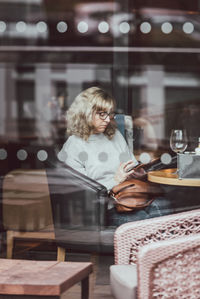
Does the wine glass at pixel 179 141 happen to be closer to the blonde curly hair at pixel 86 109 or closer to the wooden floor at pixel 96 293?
the blonde curly hair at pixel 86 109

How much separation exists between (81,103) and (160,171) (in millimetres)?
619

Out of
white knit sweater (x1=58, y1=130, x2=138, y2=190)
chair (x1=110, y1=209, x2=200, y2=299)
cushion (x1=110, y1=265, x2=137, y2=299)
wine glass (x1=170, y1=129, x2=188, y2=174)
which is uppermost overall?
wine glass (x1=170, y1=129, x2=188, y2=174)

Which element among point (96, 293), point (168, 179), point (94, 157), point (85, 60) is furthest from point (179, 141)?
point (85, 60)

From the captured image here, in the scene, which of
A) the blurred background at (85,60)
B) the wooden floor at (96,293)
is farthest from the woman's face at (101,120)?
the blurred background at (85,60)

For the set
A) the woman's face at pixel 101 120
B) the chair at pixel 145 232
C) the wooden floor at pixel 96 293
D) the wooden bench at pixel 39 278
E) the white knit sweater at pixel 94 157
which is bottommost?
the wooden floor at pixel 96 293

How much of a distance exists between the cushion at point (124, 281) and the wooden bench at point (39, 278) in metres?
0.11

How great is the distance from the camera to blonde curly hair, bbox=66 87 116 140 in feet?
9.07

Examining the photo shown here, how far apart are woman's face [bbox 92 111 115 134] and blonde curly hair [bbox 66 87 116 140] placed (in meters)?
0.02

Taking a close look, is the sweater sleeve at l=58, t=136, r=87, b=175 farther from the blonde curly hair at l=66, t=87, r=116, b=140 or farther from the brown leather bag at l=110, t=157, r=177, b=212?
the brown leather bag at l=110, t=157, r=177, b=212

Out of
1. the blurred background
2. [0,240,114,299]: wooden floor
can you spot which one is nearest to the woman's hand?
[0,240,114,299]: wooden floor

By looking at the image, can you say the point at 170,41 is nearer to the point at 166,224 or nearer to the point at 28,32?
the point at 28,32

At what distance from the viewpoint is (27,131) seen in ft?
41.0

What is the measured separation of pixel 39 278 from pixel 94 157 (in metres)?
1.22

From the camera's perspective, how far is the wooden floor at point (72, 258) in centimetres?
249
